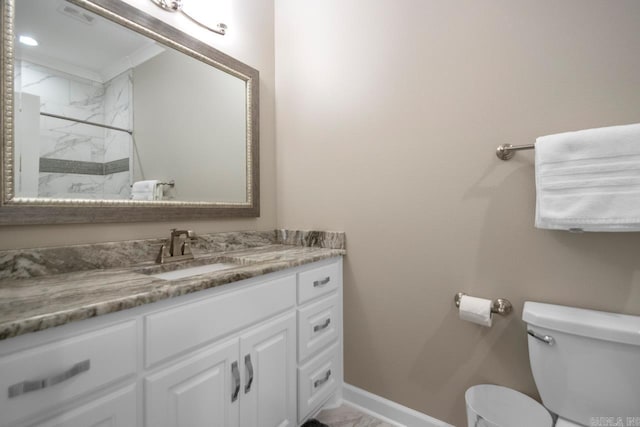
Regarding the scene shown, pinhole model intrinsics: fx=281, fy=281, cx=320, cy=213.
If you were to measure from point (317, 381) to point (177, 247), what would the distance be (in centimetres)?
91

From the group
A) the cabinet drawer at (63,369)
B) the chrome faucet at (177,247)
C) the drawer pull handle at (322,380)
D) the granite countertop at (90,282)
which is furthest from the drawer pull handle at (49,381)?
the drawer pull handle at (322,380)

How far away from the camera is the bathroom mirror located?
93 centimetres

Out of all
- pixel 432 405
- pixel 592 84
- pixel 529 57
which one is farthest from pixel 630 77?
pixel 432 405

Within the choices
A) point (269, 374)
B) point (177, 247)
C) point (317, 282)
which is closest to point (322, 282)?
point (317, 282)

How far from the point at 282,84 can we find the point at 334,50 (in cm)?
40

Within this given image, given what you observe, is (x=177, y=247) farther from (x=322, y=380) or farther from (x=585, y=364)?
(x=585, y=364)

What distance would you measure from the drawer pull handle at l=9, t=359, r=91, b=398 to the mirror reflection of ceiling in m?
1.01

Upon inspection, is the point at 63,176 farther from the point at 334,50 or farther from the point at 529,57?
the point at 529,57

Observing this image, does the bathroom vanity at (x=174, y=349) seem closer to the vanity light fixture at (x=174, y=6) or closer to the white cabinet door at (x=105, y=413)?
the white cabinet door at (x=105, y=413)

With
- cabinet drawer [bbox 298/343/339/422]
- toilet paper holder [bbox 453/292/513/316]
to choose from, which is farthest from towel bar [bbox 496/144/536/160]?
cabinet drawer [bbox 298/343/339/422]

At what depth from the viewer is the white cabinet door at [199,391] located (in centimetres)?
76

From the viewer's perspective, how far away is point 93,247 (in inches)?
41.4

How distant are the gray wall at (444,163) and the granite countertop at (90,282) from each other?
42cm

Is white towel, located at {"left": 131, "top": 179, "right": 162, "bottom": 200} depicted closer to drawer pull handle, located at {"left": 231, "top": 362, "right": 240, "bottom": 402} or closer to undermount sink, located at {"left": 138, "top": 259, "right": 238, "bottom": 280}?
undermount sink, located at {"left": 138, "top": 259, "right": 238, "bottom": 280}
